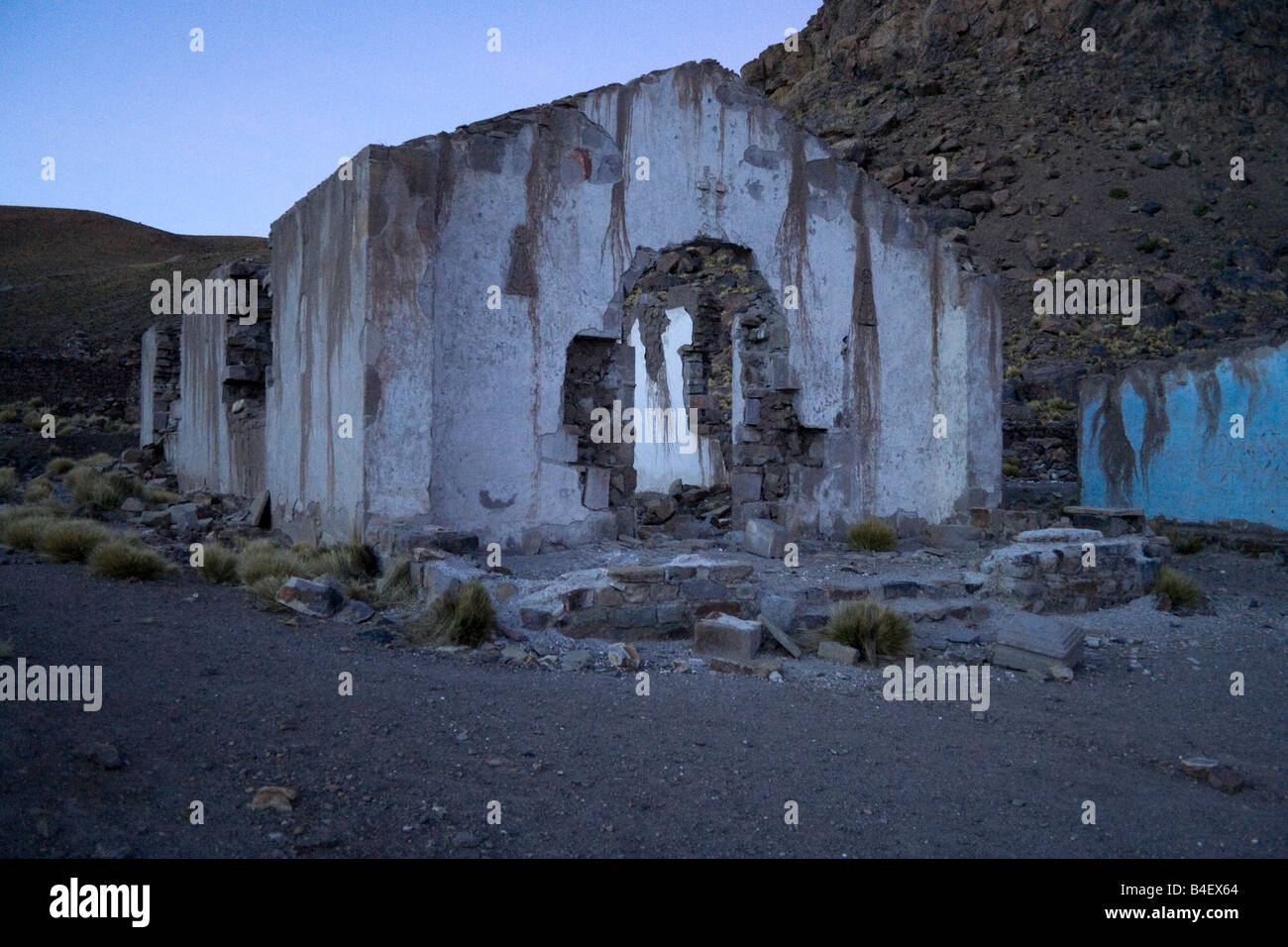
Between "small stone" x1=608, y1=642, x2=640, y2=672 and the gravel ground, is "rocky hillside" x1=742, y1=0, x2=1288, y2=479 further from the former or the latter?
"small stone" x1=608, y1=642, x2=640, y2=672

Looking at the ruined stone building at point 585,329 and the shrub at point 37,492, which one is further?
the shrub at point 37,492

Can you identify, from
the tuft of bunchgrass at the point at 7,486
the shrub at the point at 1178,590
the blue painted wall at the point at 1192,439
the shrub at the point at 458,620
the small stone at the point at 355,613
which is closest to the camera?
the shrub at the point at 458,620

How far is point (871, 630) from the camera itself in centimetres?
643

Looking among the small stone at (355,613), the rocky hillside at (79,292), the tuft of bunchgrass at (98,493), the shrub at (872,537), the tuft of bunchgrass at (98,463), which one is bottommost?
the small stone at (355,613)

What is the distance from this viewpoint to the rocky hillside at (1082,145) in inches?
1032

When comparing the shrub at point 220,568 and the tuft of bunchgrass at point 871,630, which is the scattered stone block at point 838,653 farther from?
the shrub at point 220,568

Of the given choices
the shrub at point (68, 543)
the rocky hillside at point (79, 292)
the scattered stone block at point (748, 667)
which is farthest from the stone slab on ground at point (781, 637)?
the rocky hillside at point (79, 292)

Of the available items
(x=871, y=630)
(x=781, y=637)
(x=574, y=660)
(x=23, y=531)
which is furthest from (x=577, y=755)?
(x=23, y=531)

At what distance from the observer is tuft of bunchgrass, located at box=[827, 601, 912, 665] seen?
6402 mm

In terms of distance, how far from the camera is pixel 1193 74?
36031mm

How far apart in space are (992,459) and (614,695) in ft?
23.5

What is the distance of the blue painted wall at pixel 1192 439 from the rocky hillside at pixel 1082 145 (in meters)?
8.20

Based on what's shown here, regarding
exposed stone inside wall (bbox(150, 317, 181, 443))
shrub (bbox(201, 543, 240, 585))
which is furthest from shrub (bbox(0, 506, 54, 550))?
exposed stone inside wall (bbox(150, 317, 181, 443))
